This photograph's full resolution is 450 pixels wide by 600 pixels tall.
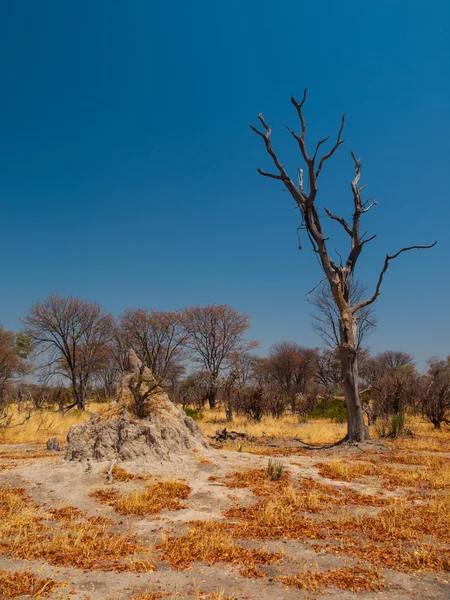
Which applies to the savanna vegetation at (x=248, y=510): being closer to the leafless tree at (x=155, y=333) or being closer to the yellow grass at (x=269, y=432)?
the yellow grass at (x=269, y=432)

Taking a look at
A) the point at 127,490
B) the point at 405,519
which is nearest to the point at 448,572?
the point at 405,519

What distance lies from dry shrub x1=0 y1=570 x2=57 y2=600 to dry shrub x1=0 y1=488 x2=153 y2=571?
414 millimetres

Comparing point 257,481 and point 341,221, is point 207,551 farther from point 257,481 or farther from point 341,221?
point 341,221

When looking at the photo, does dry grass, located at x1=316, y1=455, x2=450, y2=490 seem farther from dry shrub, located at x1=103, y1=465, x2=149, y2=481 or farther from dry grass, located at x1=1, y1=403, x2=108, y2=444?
dry grass, located at x1=1, y1=403, x2=108, y2=444

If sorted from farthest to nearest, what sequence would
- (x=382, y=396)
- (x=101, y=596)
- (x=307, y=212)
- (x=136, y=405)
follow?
(x=382, y=396)
(x=307, y=212)
(x=136, y=405)
(x=101, y=596)

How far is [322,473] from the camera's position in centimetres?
813

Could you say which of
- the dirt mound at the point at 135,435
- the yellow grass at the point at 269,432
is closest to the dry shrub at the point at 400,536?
the dirt mound at the point at 135,435

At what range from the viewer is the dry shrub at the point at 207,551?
420 cm

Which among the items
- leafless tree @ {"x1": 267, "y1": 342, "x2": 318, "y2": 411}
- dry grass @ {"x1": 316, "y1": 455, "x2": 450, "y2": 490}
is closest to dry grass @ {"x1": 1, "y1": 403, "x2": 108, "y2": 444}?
dry grass @ {"x1": 316, "y1": 455, "x2": 450, "y2": 490}

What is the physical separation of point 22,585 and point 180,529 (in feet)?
6.83

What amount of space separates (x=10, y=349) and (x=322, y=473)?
28.2 meters

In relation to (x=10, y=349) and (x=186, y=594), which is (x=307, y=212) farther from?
(x=10, y=349)

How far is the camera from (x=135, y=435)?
828 cm

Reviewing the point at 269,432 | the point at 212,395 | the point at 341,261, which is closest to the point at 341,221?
the point at 341,261
